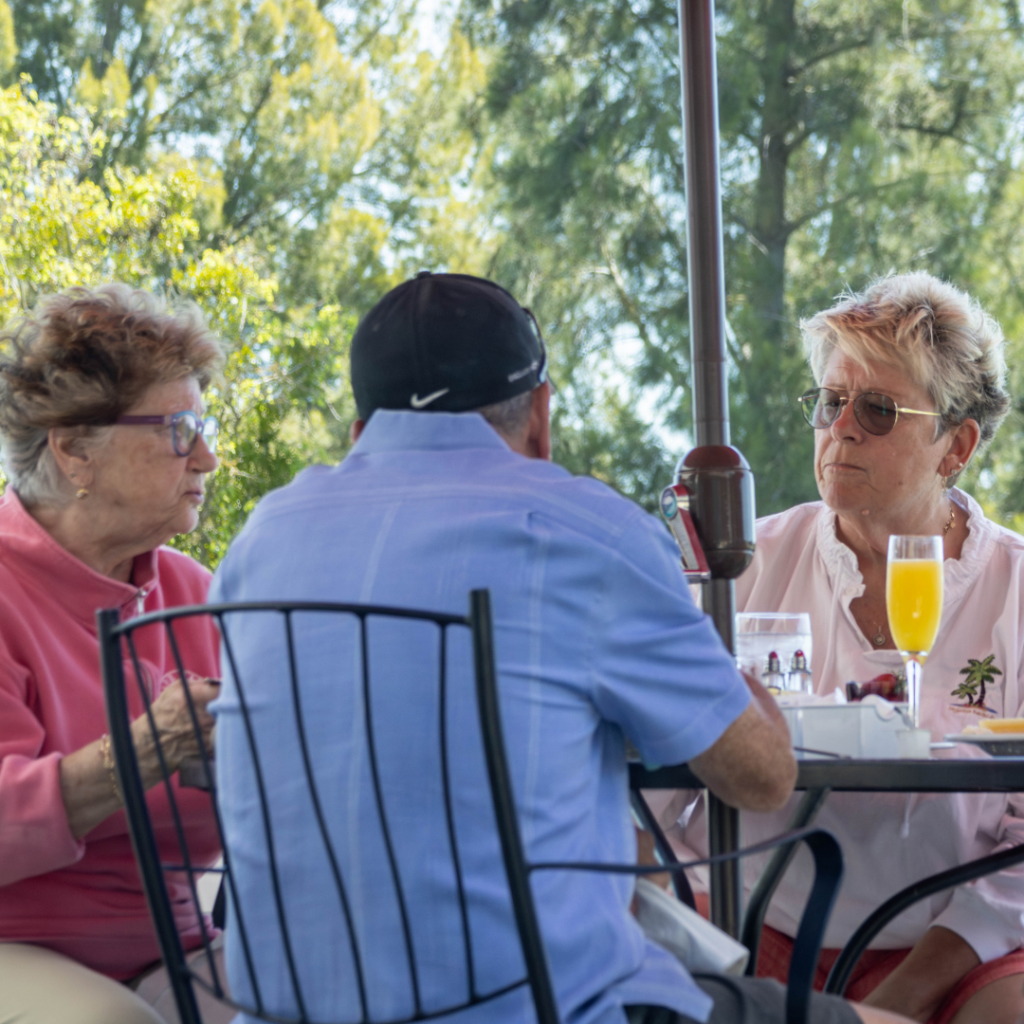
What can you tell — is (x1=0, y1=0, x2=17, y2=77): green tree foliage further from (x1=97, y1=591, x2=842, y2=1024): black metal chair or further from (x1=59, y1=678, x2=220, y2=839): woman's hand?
(x1=97, y1=591, x2=842, y2=1024): black metal chair

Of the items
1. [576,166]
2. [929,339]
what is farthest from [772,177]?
[929,339]

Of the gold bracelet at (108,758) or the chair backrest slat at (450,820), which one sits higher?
the chair backrest slat at (450,820)

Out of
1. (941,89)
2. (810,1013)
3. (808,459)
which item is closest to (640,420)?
(808,459)

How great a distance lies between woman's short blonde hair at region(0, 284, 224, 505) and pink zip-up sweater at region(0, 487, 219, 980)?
0.11 m

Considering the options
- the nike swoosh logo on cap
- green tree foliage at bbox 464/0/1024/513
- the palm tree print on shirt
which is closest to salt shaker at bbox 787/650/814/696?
the palm tree print on shirt

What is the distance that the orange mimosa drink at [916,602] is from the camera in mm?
1738

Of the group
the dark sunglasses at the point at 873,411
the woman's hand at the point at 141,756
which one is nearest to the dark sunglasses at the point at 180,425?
the woman's hand at the point at 141,756

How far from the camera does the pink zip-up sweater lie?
1581 mm

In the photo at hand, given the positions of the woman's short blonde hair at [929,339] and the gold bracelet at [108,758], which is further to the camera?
the woman's short blonde hair at [929,339]

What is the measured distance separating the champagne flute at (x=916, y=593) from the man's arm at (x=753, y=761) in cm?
59

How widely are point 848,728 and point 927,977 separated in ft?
2.02

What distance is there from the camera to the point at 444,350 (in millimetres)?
1232

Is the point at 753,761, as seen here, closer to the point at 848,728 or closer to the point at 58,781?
the point at 848,728

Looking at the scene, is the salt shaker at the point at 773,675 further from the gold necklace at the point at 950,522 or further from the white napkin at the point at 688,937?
the gold necklace at the point at 950,522
